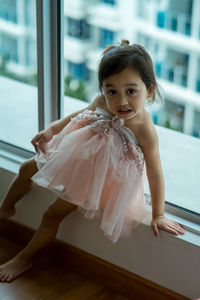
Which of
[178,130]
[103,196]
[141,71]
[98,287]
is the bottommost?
[98,287]

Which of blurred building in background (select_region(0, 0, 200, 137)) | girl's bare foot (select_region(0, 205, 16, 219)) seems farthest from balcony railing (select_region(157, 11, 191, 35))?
girl's bare foot (select_region(0, 205, 16, 219))

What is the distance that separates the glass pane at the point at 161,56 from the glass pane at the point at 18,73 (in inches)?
8.6

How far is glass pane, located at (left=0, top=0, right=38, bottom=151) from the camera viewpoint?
83.5 inches

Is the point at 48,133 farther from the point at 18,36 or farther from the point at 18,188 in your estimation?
the point at 18,36

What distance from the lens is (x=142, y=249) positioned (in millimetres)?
1768

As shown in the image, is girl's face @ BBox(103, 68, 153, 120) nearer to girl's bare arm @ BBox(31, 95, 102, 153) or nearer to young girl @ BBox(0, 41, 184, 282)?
young girl @ BBox(0, 41, 184, 282)

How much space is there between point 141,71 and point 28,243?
0.80 meters

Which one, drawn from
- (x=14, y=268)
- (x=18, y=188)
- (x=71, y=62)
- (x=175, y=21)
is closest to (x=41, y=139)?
(x=18, y=188)

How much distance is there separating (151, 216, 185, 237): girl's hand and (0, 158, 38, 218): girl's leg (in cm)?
47

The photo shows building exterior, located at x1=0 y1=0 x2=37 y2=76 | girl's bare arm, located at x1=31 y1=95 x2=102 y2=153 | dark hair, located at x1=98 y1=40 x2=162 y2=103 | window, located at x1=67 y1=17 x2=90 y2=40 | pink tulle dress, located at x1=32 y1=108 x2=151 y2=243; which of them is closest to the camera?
dark hair, located at x1=98 y1=40 x2=162 y2=103

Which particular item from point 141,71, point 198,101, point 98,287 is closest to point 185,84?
point 198,101

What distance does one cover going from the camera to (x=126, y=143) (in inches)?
65.7

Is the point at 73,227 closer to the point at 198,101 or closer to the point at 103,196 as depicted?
the point at 103,196

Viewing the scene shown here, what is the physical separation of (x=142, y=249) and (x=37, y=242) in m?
0.38
